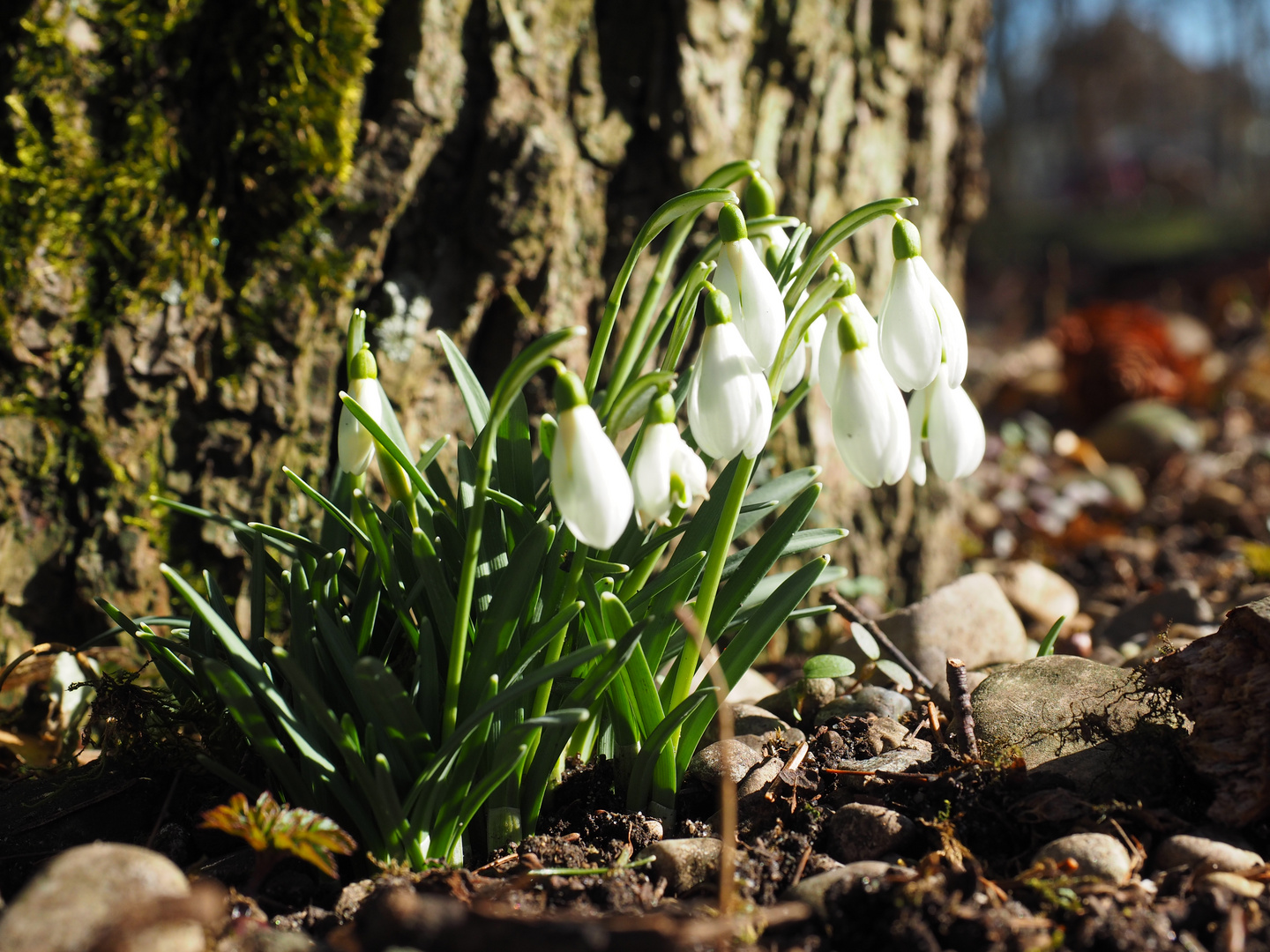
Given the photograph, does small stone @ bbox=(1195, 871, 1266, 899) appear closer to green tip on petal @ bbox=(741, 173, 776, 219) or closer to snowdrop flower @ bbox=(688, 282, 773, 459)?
snowdrop flower @ bbox=(688, 282, 773, 459)

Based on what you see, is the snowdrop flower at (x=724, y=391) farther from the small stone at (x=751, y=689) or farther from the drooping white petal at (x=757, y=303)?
the small stone at (x=751, y=689)

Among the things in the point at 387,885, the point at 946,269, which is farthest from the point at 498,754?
the point at 946,269

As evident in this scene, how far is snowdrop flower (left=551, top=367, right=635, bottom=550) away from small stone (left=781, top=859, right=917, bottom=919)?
1.71ft

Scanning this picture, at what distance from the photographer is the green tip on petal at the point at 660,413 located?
3.68ft

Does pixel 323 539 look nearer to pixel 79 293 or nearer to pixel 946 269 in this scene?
pixel 79 293

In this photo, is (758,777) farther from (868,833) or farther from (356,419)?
(356,419)

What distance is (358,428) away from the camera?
135cm

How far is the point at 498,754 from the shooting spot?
124cm

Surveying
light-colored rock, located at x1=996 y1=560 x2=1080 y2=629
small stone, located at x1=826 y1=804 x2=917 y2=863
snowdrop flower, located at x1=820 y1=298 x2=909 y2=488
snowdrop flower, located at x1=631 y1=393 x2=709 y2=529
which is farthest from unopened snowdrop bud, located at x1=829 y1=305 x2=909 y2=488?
light-colored rock, located at x1=996 y1=560 x2=1080 y2=629

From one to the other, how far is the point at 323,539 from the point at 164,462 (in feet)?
2.22

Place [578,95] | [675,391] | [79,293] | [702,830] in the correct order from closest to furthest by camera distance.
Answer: [702,830] → [675,391] → [79,293] → [578,95]

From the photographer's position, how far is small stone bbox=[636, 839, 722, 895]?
1273mm

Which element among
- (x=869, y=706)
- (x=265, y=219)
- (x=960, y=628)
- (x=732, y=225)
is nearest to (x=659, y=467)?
(x=732, y=225)

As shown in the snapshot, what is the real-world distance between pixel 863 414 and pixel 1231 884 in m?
0.71
